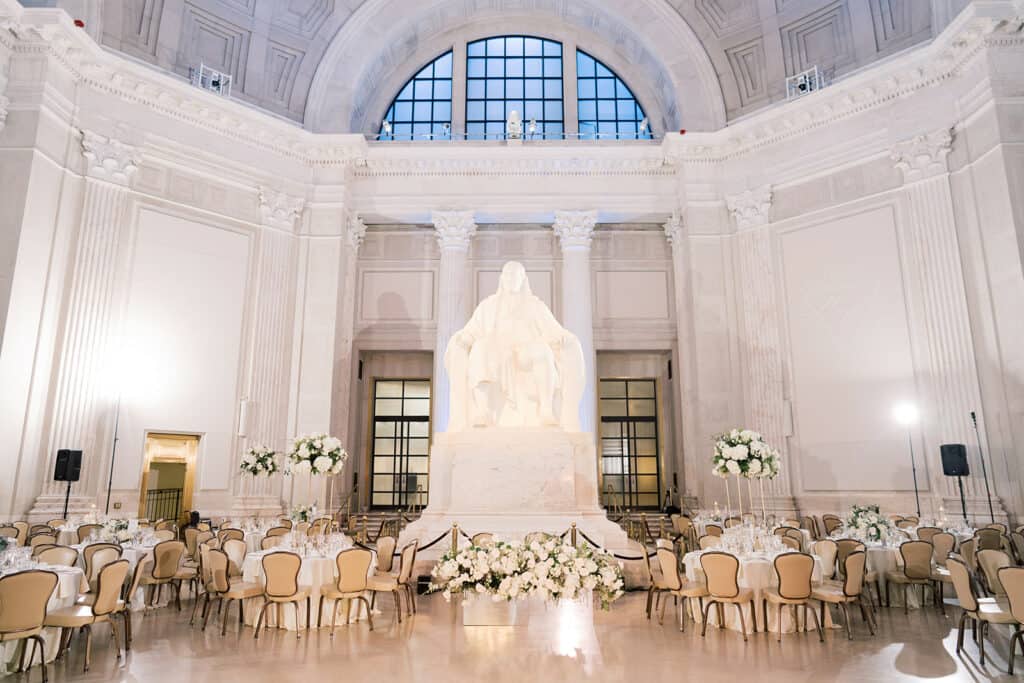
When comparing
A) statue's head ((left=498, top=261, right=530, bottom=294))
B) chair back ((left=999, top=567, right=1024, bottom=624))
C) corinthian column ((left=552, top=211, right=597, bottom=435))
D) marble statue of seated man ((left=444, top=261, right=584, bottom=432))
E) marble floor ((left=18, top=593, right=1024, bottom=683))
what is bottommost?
marble floor ((left=18, top=593, right=1024, bottom=683))

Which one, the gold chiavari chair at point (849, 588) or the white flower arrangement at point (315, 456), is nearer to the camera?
the gold chiavari chair at point (849, 588)

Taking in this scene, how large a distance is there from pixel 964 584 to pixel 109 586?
6.67 metres

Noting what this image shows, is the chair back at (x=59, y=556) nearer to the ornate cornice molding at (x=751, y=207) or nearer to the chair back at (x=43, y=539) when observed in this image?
the chair back at (x=43, y=539)

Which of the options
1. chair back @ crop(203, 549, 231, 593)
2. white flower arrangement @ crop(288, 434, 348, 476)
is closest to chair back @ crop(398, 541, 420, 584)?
chair back @ crop(203, 549, 231, 593)

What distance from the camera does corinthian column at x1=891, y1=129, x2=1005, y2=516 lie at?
34.1 ft

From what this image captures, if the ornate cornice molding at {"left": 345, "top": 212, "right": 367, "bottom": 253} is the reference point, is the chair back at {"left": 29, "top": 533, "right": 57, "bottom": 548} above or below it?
below

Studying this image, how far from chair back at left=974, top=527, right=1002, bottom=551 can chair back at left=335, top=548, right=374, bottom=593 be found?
6893mm

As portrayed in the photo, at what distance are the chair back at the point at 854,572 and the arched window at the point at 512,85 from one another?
12314mm

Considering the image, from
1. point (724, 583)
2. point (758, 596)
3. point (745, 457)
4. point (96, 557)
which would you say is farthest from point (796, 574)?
point (96, 557)

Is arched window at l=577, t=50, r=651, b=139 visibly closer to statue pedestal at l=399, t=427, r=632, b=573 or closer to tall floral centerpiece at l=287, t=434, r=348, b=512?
statue pedestal at l=399, t=427, r=632, b=573

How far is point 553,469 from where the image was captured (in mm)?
7941

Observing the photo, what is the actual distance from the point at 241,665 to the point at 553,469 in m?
4.01

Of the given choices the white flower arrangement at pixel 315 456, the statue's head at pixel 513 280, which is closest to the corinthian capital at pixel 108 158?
the white flower arrangement at pixel 315 456

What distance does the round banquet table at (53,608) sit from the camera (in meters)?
4.79
